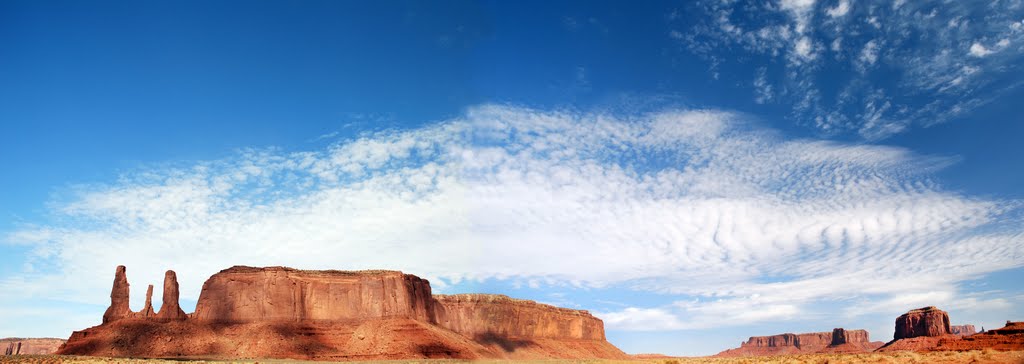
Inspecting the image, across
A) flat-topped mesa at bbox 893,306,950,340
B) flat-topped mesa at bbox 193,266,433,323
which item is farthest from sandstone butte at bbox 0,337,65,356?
flat-topped mesa at bbox 893,306,950,340

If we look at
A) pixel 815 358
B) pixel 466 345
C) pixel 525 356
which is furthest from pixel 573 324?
pixel 815 358

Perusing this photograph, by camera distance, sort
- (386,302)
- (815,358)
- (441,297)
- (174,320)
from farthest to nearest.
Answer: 1. (441,297)
2. (386,302)
3. (174,320)
4. (815,358)

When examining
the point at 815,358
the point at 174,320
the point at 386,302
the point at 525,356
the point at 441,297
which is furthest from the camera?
the point at 441,297

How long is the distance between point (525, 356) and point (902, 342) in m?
88.0

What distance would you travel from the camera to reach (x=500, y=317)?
5910 inches

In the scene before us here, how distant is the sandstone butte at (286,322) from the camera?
87.2 metres

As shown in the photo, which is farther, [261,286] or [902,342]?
[902,342]

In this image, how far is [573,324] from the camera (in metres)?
170

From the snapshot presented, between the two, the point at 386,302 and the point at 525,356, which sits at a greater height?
the point at 386,302

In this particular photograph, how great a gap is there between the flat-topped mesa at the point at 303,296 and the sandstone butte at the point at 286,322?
6.4 inches

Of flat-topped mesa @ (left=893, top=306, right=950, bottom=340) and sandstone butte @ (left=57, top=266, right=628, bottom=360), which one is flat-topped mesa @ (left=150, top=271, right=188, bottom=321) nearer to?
sandstone butte @ (left=57, top=266, right=628, bottom=360)

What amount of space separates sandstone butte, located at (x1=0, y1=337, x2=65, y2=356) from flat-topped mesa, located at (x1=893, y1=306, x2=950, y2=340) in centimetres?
21698

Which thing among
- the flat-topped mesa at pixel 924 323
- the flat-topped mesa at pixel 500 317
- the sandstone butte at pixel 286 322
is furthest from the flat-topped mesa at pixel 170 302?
the flat-topped mesa at pixel 924 323

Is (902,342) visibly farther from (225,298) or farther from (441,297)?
(225,298)
